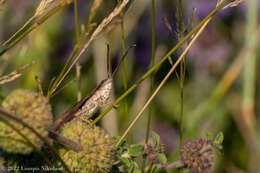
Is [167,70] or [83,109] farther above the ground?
[167,70]

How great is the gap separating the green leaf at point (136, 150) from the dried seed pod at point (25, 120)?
0.63 ft

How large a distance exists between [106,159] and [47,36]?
1.72m

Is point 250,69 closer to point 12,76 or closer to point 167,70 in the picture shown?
point 167,70

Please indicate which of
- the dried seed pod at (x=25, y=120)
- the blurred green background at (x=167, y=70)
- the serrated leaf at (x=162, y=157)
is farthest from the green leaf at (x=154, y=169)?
the blurred green background at (x=167, y=70)

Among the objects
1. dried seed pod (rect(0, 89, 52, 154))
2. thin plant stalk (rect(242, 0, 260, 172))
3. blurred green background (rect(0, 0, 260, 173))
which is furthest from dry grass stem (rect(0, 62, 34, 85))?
thin plant stalk (rect(242, 0, 260, 172))

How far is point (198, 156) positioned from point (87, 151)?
0.62 ft

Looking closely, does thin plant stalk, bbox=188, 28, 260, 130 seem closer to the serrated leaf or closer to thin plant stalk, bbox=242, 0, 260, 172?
thin plant stalk, bbox=242, 0, 260, 172

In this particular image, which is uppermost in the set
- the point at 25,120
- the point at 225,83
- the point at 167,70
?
the point at 167,70

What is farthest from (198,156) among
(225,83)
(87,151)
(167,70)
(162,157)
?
(167,70)

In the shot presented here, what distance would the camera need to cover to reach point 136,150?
2.10 feet

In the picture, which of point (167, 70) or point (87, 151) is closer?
point (87, 151)

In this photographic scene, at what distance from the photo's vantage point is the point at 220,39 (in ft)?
7.61

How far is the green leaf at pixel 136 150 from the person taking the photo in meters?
0.63

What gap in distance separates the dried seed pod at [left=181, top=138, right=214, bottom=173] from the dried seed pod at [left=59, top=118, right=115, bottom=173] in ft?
0.44
